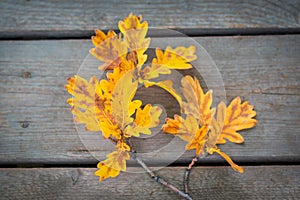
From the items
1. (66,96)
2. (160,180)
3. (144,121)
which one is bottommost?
(160,180)

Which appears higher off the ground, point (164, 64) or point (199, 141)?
point (164, 64)

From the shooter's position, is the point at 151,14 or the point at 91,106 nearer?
the point at 91,106

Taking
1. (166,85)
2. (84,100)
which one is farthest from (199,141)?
(84,100)

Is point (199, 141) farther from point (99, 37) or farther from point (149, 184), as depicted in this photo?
point (99, 37)

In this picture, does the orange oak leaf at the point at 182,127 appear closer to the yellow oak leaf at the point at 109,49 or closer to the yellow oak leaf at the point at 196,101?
the yellow oak leaf at the point at 196,101

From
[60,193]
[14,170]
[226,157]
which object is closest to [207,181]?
[226,157]

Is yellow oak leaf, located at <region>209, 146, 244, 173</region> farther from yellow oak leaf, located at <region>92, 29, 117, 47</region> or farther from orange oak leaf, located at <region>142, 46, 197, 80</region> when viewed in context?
yellow oak leaf, located at <region>92, 29, 117, 47</region>
